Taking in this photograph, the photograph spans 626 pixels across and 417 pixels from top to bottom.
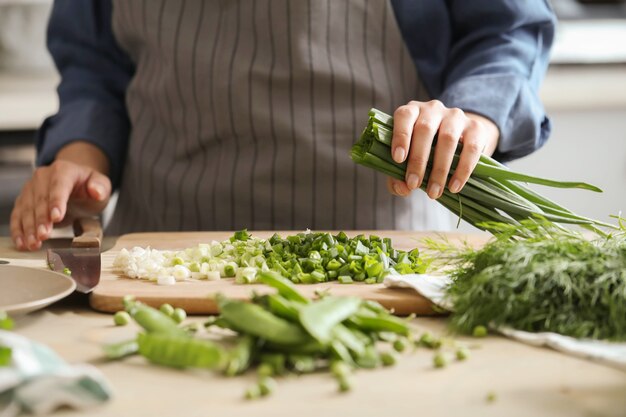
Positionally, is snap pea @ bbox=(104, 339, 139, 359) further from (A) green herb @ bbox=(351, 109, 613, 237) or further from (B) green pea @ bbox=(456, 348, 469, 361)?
(A) green herb @ bbox=(351, 109, 613, 237)

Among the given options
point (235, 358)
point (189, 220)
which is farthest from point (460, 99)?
point (235, 358)

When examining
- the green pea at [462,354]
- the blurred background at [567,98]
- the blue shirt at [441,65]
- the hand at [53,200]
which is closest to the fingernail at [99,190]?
the hand at [53,200]

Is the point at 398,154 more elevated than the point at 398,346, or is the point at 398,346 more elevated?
the point at 398,154

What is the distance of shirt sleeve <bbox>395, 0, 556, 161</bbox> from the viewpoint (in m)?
1.67

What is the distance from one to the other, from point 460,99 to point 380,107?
217 mm

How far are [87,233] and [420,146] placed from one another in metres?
0.57

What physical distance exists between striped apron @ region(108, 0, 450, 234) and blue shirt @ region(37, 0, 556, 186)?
58 millimetres

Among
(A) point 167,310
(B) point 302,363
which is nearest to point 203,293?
(A) point 167,310

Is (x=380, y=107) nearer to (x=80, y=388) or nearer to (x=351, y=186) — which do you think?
(x=351, y=186)

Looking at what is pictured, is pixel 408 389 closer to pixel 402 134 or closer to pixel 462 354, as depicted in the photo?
pixel 462 354

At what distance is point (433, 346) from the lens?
37.8 inches

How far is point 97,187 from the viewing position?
1.71 meters

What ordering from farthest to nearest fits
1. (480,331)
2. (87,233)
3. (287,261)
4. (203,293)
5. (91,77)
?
(91,77), (87,233), (287,261), (203,293), (480,331)

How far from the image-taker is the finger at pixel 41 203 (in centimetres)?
157
